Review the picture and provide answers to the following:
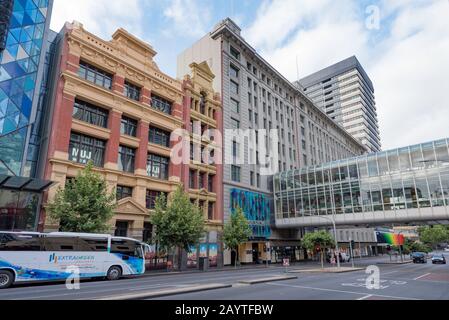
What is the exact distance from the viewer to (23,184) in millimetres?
23734

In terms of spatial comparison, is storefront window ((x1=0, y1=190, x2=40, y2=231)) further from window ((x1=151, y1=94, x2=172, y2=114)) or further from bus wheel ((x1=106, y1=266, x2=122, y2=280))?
window ((x1=151, y1=94, x2=172, y2=114))

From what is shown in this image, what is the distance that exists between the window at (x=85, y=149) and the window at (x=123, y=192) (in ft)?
10.4

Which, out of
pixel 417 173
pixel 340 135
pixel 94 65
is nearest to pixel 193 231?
pixel 94 65

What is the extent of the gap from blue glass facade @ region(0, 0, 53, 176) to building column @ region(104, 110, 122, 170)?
277 inches

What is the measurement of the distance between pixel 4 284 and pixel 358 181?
132 feet

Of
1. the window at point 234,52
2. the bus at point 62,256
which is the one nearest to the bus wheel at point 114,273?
the bus at point 62,256

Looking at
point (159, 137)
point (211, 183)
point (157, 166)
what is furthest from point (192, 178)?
point (159, 137)

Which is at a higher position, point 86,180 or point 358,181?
point 358,181

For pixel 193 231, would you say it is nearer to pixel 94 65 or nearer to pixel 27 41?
pixel 94 65

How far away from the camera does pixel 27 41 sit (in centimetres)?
3067

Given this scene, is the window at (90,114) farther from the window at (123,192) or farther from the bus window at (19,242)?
the bus window at (19,242)

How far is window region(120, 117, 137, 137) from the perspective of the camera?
1336 inches

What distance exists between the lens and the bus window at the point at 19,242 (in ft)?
58.0
